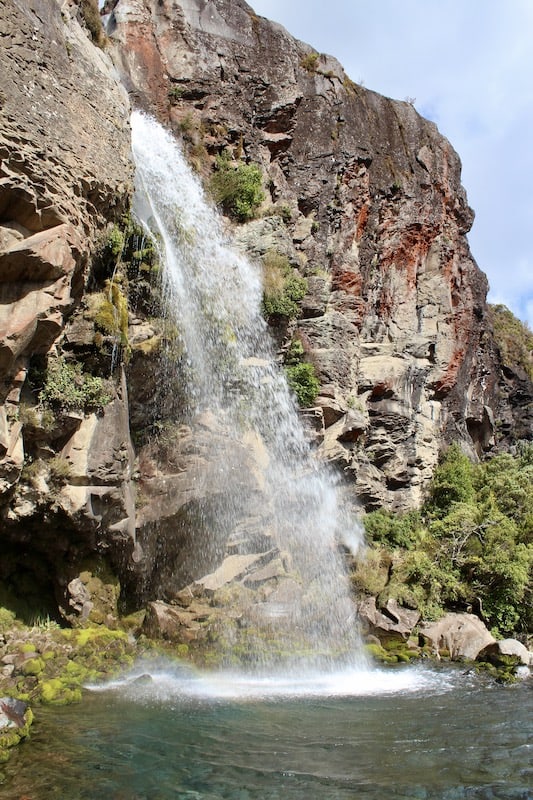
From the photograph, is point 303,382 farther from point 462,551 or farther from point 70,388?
point 70,388

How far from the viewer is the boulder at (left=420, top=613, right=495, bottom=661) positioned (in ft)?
48.1

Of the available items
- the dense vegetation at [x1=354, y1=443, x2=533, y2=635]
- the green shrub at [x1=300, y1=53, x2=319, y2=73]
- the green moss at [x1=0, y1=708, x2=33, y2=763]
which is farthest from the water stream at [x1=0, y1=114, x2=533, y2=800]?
the green shrub at [x1=300, y1=53, x2=319, y2=73]

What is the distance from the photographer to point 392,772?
6910 mm

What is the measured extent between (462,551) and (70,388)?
42.1ft

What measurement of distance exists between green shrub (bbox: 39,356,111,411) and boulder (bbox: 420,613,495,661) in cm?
979

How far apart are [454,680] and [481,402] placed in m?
19.7

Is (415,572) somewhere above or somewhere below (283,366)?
below

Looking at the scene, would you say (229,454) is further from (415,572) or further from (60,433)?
(415,572)

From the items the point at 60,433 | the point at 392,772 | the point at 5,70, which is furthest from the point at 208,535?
the point at 5,70

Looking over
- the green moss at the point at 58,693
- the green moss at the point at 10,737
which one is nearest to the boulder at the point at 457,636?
the green moss at the point at 58,693

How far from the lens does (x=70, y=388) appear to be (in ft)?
40.0

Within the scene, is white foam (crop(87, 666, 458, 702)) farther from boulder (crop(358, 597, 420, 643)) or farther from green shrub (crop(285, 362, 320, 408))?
green shrub (crop(285, 362, 320, 408))

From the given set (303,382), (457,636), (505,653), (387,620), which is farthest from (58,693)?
(303,382)

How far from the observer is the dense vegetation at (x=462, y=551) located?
53.5 ft
